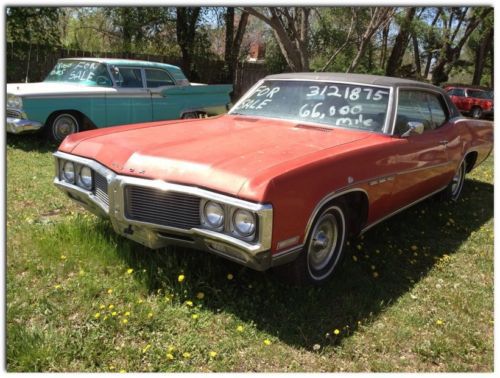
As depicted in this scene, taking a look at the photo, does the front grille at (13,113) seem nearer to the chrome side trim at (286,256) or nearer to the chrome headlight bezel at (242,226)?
the chrome headlight bezel at (242,226)

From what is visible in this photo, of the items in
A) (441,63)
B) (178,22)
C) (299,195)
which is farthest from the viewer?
(441,63)

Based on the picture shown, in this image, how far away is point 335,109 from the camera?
13.8 ft

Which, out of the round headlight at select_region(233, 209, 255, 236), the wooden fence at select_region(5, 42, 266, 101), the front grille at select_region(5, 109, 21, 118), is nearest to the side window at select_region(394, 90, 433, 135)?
the round headlight at select_region(233, 209, 255, 236)

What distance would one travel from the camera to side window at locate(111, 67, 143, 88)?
8375mm

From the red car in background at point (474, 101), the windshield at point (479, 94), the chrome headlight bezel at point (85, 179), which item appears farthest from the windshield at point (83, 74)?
the windshield at point (479, 94)

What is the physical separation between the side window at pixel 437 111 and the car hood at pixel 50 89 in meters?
5.31

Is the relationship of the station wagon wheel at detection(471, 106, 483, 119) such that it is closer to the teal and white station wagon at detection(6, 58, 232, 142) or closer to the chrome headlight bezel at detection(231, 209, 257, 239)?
the teal and white station wagon at detection(6, 58, 232, 142)

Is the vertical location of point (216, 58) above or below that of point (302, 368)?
above

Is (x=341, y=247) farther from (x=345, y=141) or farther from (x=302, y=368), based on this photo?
(x=302, y=368)

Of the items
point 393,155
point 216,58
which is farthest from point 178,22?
point 393,155

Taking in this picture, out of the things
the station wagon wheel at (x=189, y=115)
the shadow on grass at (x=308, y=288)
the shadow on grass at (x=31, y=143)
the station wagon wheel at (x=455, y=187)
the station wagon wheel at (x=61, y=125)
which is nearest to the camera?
the shadow on grass at (x=308, y=288)

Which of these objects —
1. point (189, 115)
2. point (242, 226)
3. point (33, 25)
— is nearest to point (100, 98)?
point (189, 115)

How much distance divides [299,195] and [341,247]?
37.4 inches

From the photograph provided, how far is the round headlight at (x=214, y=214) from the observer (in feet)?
9.30
